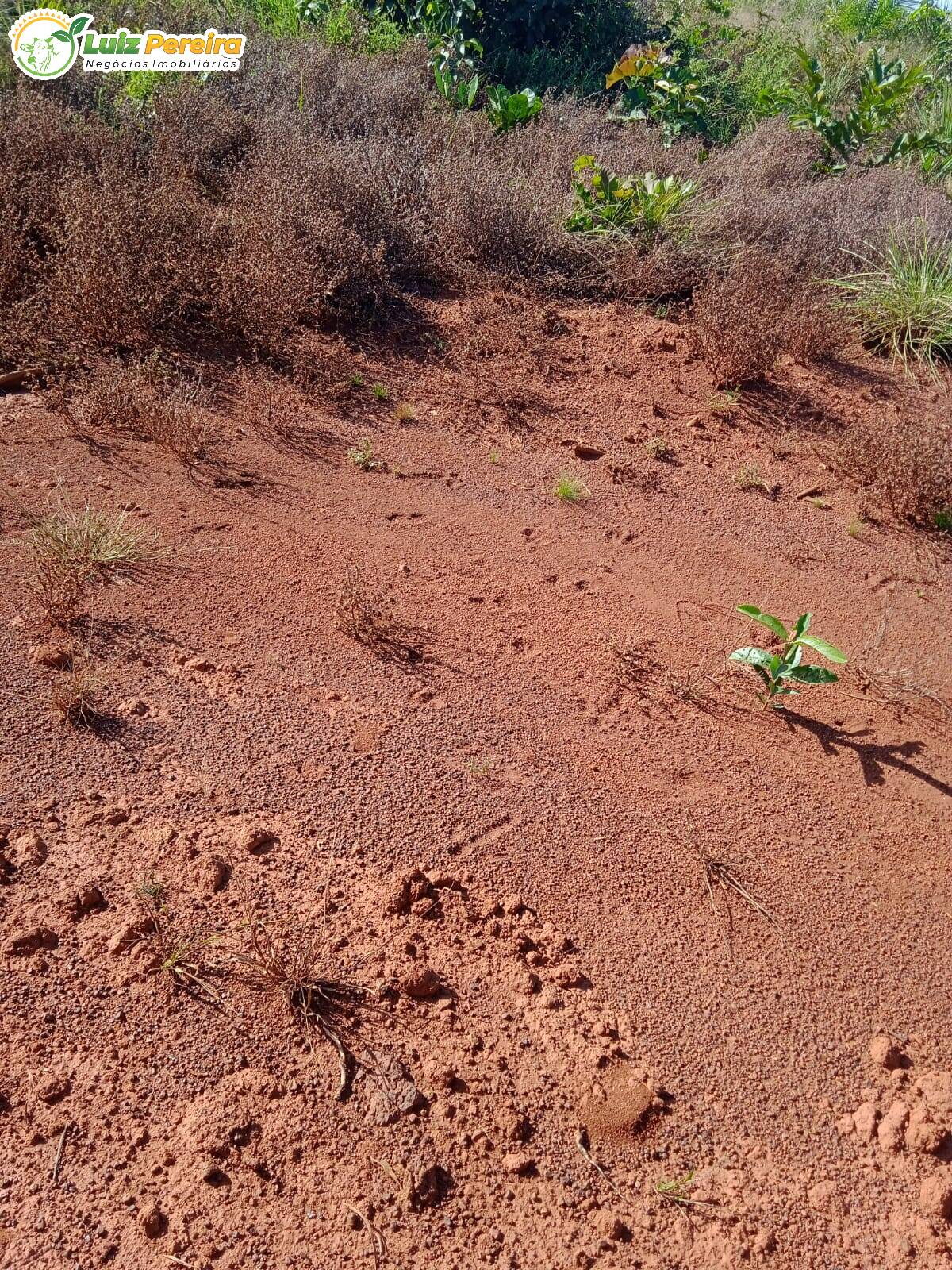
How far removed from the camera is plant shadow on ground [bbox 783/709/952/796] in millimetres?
2971

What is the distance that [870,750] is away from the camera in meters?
3.04

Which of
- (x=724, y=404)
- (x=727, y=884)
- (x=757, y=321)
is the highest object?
(x=757, y=321)

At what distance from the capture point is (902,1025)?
7.59 feet

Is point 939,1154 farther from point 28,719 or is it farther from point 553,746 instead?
point 28,719

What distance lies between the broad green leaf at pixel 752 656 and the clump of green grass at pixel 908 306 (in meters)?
3.05

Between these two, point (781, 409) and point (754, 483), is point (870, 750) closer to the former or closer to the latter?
point (754, 483)

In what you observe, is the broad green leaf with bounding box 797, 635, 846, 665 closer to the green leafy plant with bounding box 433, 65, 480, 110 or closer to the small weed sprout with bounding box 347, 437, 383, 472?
the small weed sprout with bounding box 347, 437, 383, 472

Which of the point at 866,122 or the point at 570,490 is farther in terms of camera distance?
the point at 866,122

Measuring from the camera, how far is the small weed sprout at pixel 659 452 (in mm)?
4344

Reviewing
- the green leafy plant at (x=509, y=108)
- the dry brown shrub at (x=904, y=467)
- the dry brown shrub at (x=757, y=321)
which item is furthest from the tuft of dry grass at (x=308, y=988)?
the green leafy plant at (x=509, y=108)

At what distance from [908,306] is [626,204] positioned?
1823mm

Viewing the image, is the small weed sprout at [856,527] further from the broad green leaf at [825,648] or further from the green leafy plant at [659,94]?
the green leafy plant at [659,94]

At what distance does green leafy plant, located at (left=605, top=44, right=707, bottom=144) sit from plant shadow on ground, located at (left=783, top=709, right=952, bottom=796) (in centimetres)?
573

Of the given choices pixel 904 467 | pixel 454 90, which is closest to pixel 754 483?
pixel 904 467
